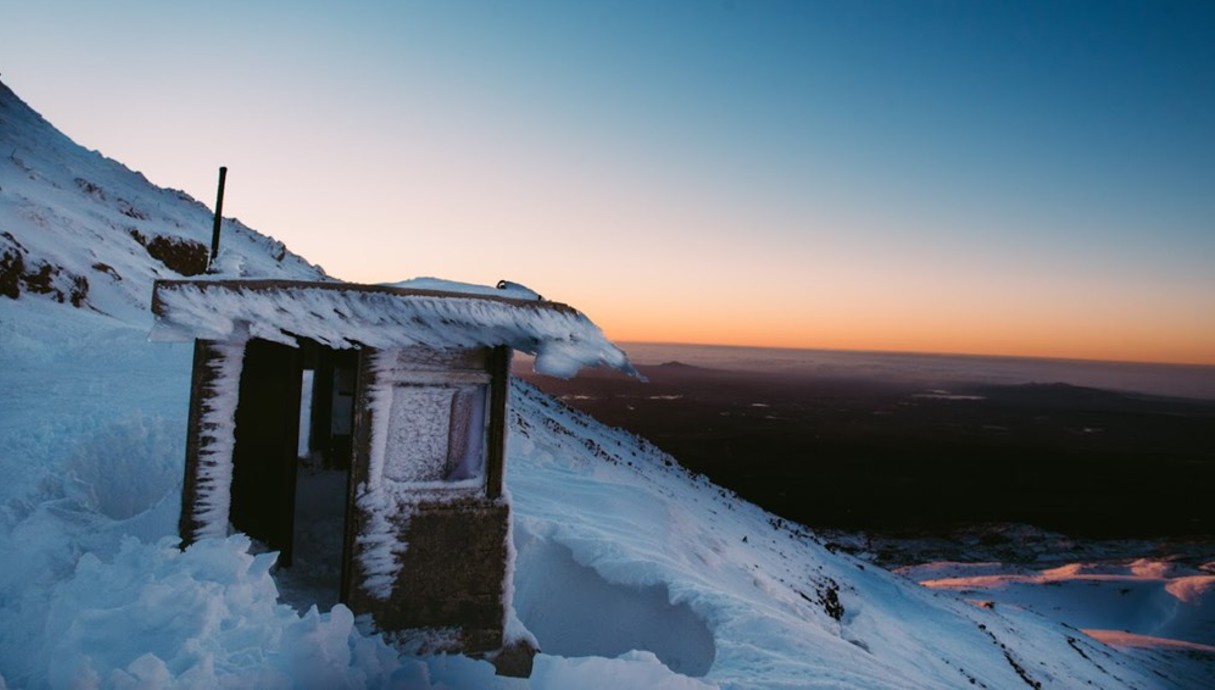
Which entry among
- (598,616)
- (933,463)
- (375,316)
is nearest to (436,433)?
(375,316)

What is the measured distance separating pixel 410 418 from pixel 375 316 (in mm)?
1092

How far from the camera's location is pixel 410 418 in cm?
514

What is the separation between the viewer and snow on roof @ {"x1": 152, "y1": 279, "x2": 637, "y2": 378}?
4.34 meters

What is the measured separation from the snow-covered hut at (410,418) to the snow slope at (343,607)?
0.62 m

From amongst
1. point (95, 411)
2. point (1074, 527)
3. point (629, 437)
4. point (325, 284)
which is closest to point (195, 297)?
point (325, 284)

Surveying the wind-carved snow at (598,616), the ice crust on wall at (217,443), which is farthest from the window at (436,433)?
the wind-carved snow at (598,616)

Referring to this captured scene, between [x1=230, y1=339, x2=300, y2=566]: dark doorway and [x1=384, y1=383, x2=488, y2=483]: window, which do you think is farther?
[x1=230, y1=339, x2=300, y2=566]: dark doorway

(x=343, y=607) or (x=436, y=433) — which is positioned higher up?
(x=436, y=433)

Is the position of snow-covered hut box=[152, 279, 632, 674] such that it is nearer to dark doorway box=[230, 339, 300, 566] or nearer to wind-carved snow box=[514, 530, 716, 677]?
dark doorway box=[230, 339, 300, 566]

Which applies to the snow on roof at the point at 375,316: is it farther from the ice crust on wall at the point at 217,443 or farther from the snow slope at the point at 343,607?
the snow slope at the point at 343,607

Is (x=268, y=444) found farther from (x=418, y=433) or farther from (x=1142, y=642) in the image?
(x=1142, y=642)

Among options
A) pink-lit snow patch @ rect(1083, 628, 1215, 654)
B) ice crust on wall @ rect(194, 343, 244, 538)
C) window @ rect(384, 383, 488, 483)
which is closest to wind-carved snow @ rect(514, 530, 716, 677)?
window @ rect(384, 383, 488, 483)

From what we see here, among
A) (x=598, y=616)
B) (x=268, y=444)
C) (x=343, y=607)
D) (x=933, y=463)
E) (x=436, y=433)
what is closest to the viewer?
(x=343, y=607)

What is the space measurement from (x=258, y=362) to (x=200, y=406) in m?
1.35
